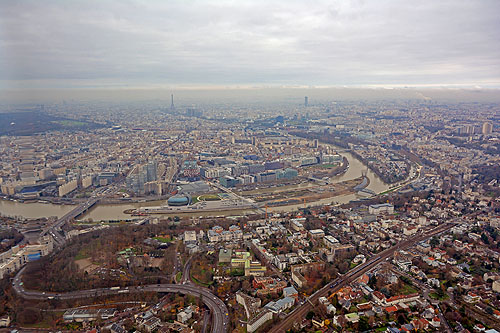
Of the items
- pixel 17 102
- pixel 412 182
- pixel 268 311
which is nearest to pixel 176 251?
pixel 268 311

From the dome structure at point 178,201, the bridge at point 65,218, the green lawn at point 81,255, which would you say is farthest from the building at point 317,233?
the bridge at point 65,218

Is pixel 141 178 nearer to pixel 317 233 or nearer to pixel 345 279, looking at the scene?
pixel 317 233

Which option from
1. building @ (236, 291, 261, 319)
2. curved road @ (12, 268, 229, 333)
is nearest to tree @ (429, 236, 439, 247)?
building @ (236, 291, 261, 319)

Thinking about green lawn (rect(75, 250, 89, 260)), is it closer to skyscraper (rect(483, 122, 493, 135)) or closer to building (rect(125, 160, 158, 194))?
building (rect(125, 160, 158, 194))

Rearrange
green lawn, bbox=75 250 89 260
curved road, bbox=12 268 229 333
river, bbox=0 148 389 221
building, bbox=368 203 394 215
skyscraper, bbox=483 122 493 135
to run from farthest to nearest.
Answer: skyscraper, bbox=483 122 493 135 < river, bbox=0 148 389 221 < building, bbox=368 203 394 215 < green lawn, bbox=75 250 89 260 < curved road, bbox=12 268 229 333

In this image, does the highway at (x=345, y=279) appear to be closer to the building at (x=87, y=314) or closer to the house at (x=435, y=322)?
the house at (x=435, y=322)

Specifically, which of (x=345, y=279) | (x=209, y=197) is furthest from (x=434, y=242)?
(x=209, y=197)
